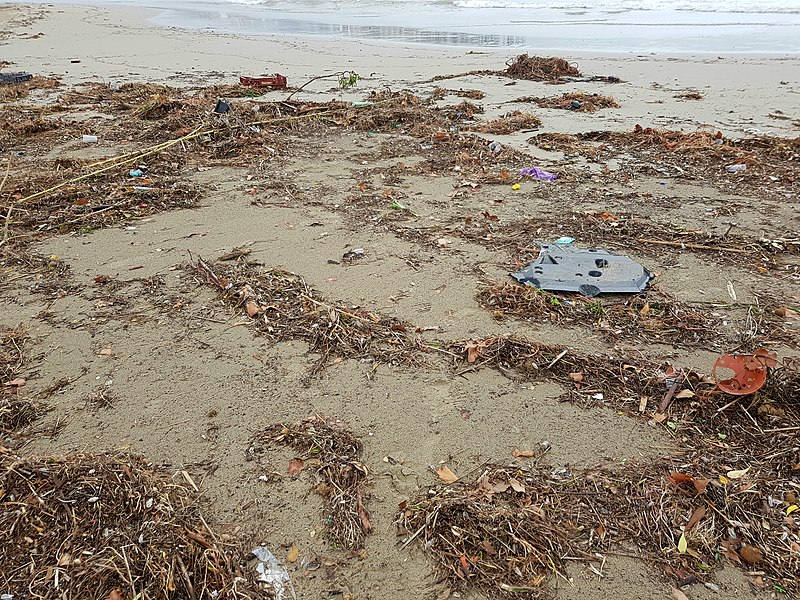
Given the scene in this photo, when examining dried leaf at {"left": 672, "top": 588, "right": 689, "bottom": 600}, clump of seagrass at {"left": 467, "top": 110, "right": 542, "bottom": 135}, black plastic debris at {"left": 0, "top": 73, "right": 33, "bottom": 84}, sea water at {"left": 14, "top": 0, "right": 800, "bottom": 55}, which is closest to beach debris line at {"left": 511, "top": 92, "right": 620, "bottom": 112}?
clump of seagrass at {"left": 467, "top": 110, "right": 542, "bottom": 135}

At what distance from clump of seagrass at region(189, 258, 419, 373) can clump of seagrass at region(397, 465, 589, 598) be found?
0.94 m

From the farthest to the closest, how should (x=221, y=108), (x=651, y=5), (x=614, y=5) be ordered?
1. (x=614, y=5)
2. (x=651, y=5)
3. (x=221, y=108)

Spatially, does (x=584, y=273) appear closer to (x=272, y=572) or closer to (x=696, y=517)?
(x=696, y=517)

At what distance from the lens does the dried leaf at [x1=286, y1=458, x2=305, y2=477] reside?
2.31 meters

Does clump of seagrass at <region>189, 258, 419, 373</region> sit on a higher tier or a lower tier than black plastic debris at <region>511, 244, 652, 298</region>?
lower

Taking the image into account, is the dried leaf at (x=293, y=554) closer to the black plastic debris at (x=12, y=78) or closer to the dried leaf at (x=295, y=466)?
the dried leaf at (x=295, y=466)

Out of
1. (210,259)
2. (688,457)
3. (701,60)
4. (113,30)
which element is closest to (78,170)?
(210,259)

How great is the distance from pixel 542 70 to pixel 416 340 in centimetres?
922

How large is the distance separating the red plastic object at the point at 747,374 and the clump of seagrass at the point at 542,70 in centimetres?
901

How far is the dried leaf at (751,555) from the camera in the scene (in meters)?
1.90

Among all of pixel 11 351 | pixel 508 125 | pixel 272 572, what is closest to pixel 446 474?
pixel 272 572

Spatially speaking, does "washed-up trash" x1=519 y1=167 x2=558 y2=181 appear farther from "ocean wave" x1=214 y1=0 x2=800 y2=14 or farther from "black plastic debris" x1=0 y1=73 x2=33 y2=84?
"ocean wave" x1=214 y1=0 x2=800 y2=14

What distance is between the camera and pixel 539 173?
5723 mm

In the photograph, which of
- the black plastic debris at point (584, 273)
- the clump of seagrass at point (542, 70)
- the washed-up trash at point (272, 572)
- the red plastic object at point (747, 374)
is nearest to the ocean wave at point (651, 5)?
the clump of seagrass at point (542, 70)
